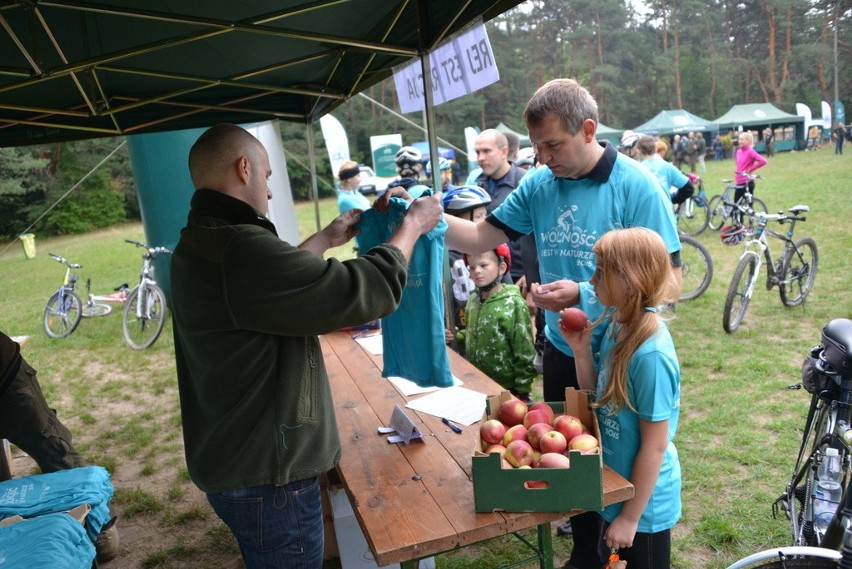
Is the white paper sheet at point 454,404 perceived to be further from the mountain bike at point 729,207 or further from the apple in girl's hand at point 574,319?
the mountain bike at point 729,207

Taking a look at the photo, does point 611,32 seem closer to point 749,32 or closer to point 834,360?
point 749,32

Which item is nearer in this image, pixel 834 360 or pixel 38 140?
pixel 834 360

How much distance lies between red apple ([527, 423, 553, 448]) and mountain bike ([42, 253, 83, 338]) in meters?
8.92

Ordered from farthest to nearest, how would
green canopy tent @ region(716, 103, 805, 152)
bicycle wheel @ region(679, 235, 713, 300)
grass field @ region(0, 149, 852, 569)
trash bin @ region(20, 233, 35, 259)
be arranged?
green canopy tent @ region(716, 103, 805, 152), trash bin @ region(20, 233, 35, 259), bicycle wheel @ region(679, 235, 713, 300), grass field @ region(0, 149, 852, 569)

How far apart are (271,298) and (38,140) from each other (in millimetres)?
3436

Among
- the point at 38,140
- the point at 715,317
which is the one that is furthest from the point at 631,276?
the point at 715,317

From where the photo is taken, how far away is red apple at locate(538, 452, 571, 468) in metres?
1.61

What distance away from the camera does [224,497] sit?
1.80 metres

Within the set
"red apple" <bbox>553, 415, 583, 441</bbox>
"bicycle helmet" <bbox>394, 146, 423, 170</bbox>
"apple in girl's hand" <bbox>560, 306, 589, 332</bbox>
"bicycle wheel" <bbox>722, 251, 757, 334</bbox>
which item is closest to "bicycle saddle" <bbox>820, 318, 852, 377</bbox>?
"apple in girl's hand" <bbox>560, 306, 589, 332</bbox>

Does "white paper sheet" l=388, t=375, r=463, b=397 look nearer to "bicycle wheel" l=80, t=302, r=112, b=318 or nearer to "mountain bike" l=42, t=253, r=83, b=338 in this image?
"mountain bike" l=42, t=253, r=83, b=338

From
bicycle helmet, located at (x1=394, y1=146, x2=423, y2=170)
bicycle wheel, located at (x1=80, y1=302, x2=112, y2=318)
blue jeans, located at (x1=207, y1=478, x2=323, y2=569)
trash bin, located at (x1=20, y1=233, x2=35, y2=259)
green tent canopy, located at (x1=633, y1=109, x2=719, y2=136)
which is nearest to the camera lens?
blue jeans, located at (x1=207, y1=478, x2=323, y2=569)

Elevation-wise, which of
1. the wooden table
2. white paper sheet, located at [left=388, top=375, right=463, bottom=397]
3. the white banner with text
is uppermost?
the white banner with text

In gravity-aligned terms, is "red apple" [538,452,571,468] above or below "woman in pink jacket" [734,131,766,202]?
below

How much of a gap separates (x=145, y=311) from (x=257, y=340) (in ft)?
23.9
